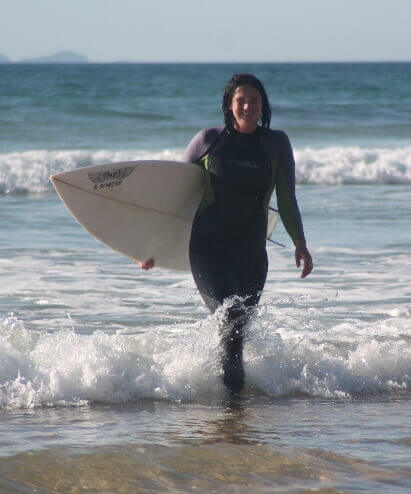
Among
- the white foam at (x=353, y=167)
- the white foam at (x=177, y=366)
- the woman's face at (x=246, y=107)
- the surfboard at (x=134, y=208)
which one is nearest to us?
the woman's face at (x=246, y=107)

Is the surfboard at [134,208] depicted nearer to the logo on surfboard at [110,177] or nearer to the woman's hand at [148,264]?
the logo on surfboard at [110,177]

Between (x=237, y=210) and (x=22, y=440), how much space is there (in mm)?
1405

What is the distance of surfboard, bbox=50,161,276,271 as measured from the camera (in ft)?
16.8

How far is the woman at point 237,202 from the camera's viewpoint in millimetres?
4477

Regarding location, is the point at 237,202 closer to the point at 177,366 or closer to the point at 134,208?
the point at 134,208

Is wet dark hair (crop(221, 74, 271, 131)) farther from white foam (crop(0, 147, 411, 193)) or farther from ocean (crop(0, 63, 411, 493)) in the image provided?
white foam (crop(0, 147, 411, 193))

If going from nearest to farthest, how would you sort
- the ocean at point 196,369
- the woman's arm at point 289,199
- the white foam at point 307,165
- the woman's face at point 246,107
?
the ocean at point 196,369 < the woman's face at point 246,107 < the woman's arm at point 289,199 < the white foam at point 307,165

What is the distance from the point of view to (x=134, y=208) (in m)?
5.23

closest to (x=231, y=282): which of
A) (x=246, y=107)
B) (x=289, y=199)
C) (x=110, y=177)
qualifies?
(x=289, y=199)

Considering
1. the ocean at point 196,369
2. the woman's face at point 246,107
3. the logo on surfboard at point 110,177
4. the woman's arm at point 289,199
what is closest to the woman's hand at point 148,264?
the ocean at point 196,369

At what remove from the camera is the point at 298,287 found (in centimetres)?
727

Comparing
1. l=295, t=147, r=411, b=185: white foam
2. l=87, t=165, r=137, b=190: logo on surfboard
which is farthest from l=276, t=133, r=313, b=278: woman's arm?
l=295, t=147, r=411, b=185: white foam

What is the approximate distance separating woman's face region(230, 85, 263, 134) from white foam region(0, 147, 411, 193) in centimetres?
1018

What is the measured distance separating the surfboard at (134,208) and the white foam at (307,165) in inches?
367
